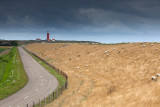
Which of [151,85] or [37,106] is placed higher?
[151,85]

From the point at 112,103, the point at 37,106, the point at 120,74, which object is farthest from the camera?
the point at 120,74

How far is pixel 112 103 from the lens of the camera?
84.8 ft

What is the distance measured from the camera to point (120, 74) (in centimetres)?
4362

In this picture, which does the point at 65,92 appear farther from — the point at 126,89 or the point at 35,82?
the point at 126,89

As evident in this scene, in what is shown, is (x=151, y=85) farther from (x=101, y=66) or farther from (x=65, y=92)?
(x=101, y=66)

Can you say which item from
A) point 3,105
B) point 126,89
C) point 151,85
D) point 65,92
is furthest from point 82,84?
point 3,105

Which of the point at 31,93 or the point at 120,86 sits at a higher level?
the point at 120,86

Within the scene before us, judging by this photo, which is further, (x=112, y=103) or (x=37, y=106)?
(x=112, y=103)

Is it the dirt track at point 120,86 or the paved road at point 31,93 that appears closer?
the paved road at point 31,93

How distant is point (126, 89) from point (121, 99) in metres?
5.37

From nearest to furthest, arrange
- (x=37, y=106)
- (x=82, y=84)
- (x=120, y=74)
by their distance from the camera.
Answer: (x=37, y=106) → (x=82, y=84) → (x=120, y=74)

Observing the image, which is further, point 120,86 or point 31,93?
point 120,86

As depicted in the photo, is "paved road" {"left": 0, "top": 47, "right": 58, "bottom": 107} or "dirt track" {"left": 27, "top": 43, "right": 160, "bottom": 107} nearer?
"paved road" {"left": 0, "top": 47, "right": 58, "bottom": 107}

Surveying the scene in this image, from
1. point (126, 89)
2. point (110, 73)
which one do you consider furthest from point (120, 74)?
point (126, 89)
